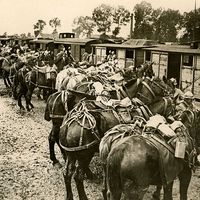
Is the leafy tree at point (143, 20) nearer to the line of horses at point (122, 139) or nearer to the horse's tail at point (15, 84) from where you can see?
the horse's tail at point (15, 84)

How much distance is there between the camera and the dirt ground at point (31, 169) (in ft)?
22.7

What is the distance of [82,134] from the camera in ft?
20.4

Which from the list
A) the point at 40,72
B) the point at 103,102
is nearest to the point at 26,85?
the point at 40,72

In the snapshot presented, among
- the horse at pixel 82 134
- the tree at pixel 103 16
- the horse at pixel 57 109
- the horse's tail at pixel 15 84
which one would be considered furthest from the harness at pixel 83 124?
the tree at pixel 103 16

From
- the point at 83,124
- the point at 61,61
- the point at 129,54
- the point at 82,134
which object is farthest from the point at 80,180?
the point at 129,54

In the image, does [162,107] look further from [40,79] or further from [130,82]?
[40,79]

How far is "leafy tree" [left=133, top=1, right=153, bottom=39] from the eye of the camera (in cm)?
2634

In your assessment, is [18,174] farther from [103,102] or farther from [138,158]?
[138,158]

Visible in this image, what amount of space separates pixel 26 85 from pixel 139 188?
11.1m

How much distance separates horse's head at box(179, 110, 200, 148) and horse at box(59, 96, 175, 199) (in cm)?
79

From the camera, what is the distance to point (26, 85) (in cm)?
1492

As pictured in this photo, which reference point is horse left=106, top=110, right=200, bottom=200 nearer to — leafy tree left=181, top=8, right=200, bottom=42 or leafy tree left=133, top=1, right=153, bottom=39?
leafy tree left=181, top=8, right=200, bottom=42

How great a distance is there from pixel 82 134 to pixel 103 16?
1716 centimetres

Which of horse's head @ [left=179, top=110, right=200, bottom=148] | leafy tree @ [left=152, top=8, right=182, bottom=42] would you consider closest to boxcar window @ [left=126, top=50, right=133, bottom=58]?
leafy tree @ [left=152, top=8, right=182, bottom=42]
